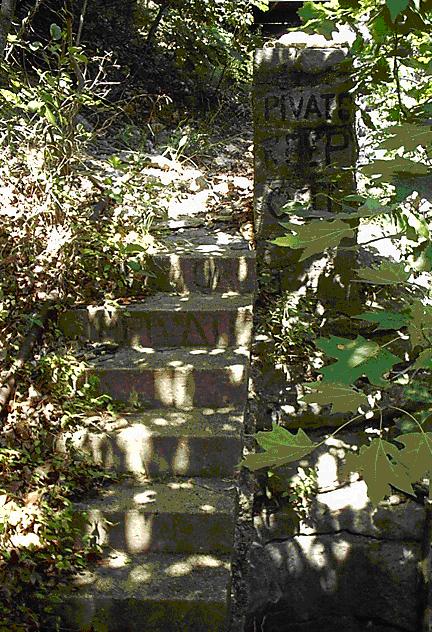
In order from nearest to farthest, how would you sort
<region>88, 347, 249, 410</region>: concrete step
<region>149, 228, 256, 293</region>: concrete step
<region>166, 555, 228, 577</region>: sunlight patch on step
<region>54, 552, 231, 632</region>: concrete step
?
1. <region>54, 552, 231, 632</region>: concrete step
2. <region>166, 555, 228, 577</region>: sunlight patch on step
3. <region>88, 347, 249, 410</region>: concrete step
4. <region>149, 228, 256, 293</region>: concrete step

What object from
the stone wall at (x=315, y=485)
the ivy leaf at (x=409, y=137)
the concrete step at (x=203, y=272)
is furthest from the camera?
the concrete step at (x=203, y=272)

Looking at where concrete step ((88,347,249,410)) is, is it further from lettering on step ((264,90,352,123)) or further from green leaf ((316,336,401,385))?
green leaf ((316,336,401,385))

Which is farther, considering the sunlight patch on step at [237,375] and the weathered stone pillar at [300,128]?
the weathered stone pillar at [300,128]

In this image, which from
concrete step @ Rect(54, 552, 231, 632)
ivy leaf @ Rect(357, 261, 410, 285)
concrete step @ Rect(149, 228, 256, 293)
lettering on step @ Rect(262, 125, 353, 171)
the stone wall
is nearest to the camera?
ivy leaf @ Rect(357, 261, 410, 285)

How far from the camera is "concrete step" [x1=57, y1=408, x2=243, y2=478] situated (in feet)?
10.4

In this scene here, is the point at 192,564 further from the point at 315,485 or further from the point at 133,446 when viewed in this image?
the point at 315,485

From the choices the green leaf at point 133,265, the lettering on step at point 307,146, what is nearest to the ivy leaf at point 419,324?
the green leaf at point 133,265

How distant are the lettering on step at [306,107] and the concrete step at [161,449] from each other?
2.22 meters

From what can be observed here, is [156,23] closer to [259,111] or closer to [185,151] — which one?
[185,151]

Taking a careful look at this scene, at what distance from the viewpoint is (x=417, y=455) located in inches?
46.5

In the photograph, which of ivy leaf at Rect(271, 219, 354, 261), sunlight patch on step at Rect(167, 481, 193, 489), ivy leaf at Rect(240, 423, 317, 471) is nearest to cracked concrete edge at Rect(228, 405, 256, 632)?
sunlight patch on step at Rect(167, 481, 193, 489)

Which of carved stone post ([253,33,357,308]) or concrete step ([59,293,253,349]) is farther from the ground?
carved stone post ([253,33,357,308])

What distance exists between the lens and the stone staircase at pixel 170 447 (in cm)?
256

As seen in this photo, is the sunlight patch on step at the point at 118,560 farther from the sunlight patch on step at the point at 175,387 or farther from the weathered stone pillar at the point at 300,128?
the weathered stone pillar at the point at 300,128
